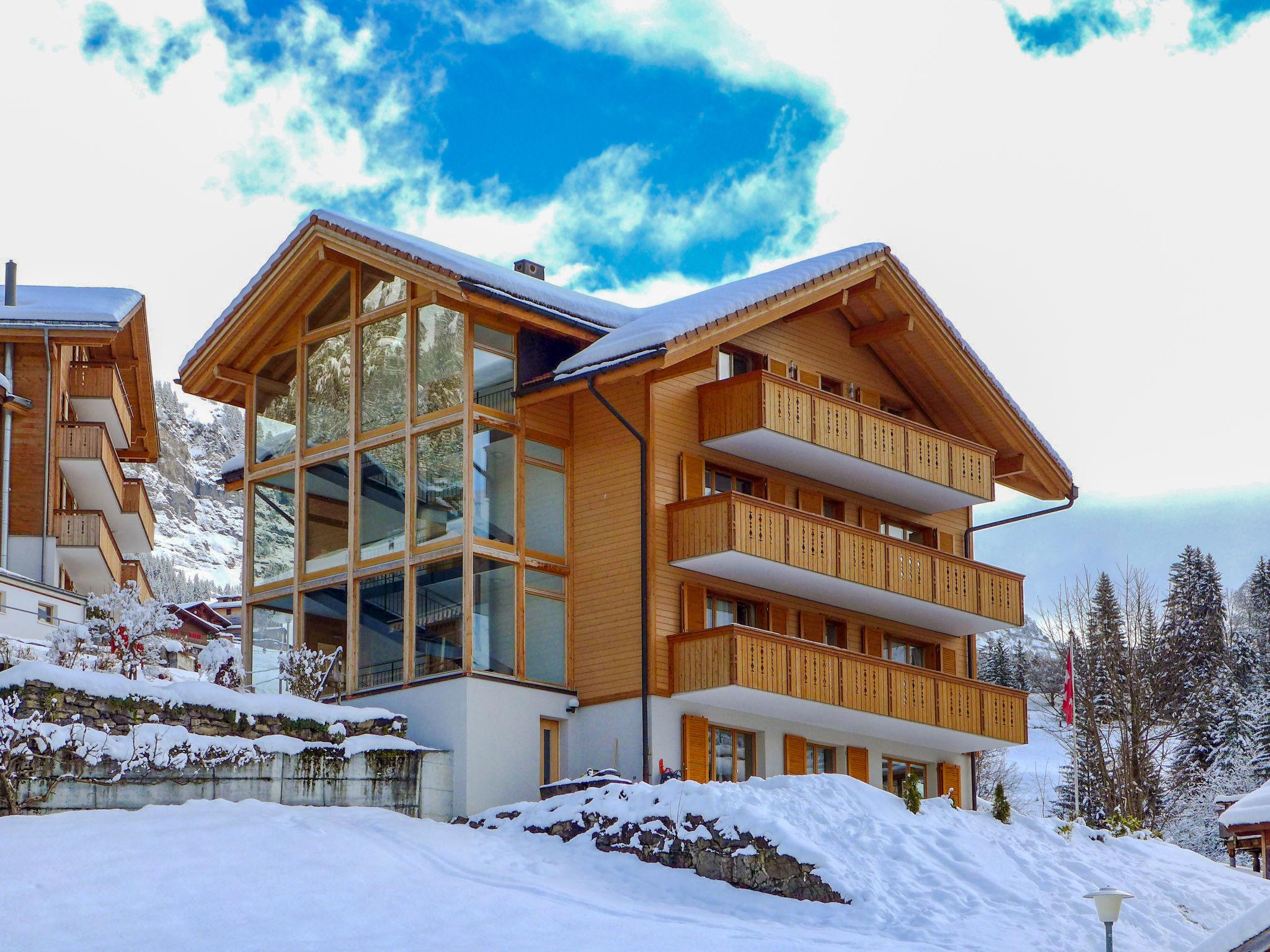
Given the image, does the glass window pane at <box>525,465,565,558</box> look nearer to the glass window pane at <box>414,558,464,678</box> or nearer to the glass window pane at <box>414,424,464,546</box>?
the glass window pane at <box>414,424,464,546</box>

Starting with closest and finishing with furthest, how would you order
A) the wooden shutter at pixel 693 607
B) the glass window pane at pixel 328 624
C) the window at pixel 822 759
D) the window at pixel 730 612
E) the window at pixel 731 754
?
the wooden shutter at pixel 693 607
the window at pixel 731 754
the glass window pane at pixel 328 624
the window at pixel 730 612
the window at pixel 822 759

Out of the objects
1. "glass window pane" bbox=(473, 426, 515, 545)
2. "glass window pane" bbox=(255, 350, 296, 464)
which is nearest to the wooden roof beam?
"glass window pane" bbox=(473, 426, 515, 545)

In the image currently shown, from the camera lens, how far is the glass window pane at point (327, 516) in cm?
2897

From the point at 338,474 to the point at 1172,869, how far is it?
588 inches

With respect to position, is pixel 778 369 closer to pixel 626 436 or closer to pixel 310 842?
pixel 626 436

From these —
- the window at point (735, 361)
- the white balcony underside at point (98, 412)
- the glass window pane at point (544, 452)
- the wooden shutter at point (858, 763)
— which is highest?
the white balcony underside at point (98, 412)

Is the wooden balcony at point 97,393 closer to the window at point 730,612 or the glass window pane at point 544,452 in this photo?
the glass window pane at point 544,452

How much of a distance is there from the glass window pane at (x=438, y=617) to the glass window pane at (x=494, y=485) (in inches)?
30.6

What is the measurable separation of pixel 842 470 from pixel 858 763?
524cm

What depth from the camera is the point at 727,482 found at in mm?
29578

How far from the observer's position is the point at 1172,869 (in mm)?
25000

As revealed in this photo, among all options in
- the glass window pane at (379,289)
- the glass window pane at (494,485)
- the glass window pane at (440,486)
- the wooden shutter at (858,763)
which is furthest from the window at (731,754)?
the glass window pane at (379,289)

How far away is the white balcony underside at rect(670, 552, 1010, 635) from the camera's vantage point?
27.5m

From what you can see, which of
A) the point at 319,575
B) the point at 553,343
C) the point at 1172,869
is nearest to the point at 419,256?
the point at 553,343
